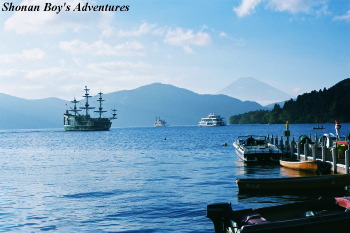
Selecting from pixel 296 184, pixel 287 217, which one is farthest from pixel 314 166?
pixel 287 217

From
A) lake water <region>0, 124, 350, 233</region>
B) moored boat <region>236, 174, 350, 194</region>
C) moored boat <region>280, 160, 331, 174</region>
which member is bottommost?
lake water <region>0, 124, 350, 233</region>

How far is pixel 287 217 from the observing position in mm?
14602

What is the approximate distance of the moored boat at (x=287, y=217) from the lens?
12750mm

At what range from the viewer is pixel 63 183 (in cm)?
3284

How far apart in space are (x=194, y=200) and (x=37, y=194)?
34.8ft

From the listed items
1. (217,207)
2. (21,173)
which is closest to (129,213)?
(217,207)

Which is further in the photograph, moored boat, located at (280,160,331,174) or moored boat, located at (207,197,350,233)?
moored boat, located at (280,160,331,174)

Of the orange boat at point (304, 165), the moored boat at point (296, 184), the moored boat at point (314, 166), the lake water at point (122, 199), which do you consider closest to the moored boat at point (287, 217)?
the lake water at point (122, 199)

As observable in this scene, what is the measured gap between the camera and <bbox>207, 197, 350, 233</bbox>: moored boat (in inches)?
502

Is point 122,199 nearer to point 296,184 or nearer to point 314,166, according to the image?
point 296,184

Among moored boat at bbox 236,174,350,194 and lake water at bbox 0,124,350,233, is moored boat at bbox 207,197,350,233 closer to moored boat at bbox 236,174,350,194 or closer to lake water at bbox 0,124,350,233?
lake water at bbox 0,124,350,233

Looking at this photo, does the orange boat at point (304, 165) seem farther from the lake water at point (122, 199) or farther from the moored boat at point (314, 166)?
the lake water at point (122, 199)

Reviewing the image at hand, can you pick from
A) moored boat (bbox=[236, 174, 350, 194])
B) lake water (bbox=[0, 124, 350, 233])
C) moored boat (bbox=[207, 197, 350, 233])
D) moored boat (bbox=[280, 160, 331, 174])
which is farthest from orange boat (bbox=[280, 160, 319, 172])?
moored boat (bbox=[207, 197, 350, 233])

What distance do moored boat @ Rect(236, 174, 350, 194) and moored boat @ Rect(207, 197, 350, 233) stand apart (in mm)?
9027
